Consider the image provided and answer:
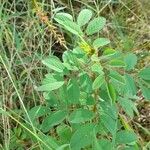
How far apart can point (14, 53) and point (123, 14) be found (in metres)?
0.65

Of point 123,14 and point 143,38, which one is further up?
point 123,14

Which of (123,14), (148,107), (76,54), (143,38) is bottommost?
(148,107)

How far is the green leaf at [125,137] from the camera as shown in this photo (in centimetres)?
105

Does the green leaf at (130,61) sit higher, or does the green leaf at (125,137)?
the green leaf at (130,61)

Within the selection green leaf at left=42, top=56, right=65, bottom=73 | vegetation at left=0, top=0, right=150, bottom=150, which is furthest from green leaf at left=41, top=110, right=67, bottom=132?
green leaf at left=42, top=56, right=65, bottom=73

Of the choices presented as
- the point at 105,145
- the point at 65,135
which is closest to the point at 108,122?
the point at 105,145

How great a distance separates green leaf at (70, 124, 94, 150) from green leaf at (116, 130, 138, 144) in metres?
0.09

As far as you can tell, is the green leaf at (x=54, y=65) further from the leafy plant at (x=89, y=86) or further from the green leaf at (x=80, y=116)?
the green leaf at (x=80, y=116)

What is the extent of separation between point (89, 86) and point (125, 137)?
0.16 m

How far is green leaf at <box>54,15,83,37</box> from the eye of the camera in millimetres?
1005

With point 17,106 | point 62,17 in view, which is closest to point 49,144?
point 62,17

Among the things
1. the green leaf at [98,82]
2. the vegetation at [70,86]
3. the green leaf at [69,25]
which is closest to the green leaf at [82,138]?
the vegetation at [70,86]

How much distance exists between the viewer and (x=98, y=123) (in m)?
1.03

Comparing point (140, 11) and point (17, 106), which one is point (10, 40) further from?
point (140, 11)
